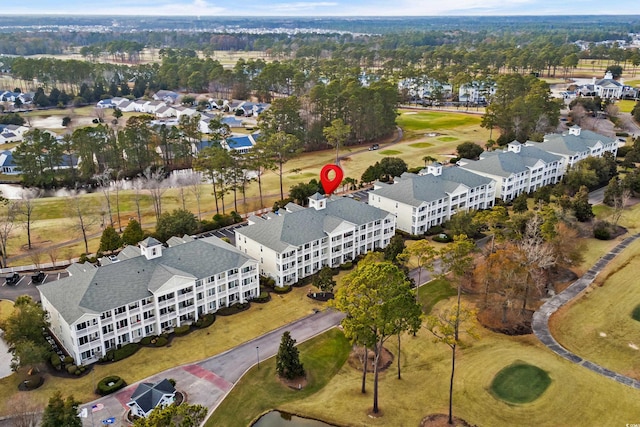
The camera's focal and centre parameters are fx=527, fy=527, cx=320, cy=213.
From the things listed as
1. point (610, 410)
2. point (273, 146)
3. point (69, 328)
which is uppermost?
point (273, 146)

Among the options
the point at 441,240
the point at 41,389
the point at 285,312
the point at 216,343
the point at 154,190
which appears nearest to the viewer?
the point at 41,389

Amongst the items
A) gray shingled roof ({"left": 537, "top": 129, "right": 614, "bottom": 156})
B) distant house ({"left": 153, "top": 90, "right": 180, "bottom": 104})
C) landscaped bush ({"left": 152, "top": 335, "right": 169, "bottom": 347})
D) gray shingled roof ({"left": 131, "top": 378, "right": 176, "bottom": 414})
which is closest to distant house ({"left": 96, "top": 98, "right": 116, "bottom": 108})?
distant house ({"left": 153, "top": 90, "right": 180, "bottom": 104})

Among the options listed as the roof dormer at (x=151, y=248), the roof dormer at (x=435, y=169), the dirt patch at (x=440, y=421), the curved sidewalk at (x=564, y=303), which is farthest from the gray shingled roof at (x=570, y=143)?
the roof dormer at (x=151, y=248)

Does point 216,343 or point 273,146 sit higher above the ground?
point 273,146

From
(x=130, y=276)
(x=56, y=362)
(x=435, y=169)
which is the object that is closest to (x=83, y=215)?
(x=130, y=276)

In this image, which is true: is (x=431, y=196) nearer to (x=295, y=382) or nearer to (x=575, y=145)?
(x=295, y=382)

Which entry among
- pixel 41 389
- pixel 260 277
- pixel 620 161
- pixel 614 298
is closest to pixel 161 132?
pixel 260 277

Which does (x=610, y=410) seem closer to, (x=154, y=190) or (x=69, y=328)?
(x=69, y=328)

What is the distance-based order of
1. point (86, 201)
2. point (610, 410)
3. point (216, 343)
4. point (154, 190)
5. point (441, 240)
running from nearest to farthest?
1. point (610, 410)
2. point (216, 343)
3. point (441, 240)
4. point (154, 190)
5. point (86, 201)
